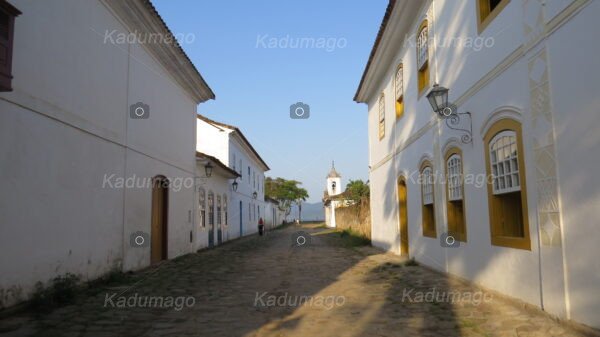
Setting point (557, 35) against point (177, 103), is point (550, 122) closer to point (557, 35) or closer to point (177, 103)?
point (557, 35)

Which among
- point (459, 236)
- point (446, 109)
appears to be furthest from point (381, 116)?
point (459, 236)

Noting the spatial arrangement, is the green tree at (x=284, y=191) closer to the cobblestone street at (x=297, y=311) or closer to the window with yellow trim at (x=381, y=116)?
the window with yellow trim at (x=381, y=116)

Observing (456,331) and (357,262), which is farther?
(357,262)

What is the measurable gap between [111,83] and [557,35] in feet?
25.7

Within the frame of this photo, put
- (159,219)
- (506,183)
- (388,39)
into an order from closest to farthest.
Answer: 1. (506,183)
2. (388,39)
3. (159,219)

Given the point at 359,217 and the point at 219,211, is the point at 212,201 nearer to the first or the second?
the point at 219,211

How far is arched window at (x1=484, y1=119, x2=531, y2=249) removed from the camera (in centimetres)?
612

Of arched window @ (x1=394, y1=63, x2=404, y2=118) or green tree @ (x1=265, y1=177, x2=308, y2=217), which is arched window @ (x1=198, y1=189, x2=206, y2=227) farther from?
green tree @ (x1=265, y1=177, x2=308, y2=217)

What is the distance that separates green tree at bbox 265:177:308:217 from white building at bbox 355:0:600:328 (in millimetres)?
57632

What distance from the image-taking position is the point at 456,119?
8219 mm

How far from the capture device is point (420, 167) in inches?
421

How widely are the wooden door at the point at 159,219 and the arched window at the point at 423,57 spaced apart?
7019 millimetres

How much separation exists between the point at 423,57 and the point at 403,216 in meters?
4.57

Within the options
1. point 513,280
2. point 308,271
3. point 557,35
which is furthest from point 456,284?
point 557,35
